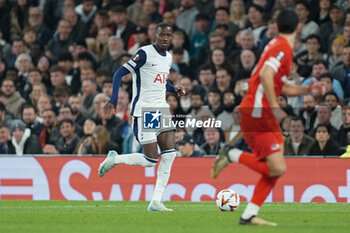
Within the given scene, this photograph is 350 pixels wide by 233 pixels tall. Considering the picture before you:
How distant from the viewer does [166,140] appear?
12.4 meters

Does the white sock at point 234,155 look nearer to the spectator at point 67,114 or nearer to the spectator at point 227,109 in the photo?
the spectator at point 227,109

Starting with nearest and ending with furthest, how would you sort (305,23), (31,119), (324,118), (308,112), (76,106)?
(324,118), (308,112), (31,119), (76,106), (305,23)

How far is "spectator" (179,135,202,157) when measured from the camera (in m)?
16.7

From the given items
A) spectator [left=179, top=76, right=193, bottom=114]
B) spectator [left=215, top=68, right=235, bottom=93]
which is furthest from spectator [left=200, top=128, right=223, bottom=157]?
spectator [left=215, top=68, right=235, bottom=93]

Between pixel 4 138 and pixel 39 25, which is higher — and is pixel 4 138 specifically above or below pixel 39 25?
below

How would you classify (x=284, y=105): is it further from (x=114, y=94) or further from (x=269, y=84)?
(x=269, y=84)

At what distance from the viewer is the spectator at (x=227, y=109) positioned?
16.9m

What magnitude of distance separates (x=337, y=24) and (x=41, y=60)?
7.14 m

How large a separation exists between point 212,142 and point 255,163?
6940 mm

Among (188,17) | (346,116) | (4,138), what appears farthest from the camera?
(188,17)

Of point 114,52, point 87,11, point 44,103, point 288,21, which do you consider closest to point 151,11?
point 114,52

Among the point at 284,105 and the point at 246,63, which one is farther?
the point at 246,63

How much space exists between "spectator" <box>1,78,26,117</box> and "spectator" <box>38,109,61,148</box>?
66.6 inches

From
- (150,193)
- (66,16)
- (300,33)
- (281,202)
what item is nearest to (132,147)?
(150,193)
